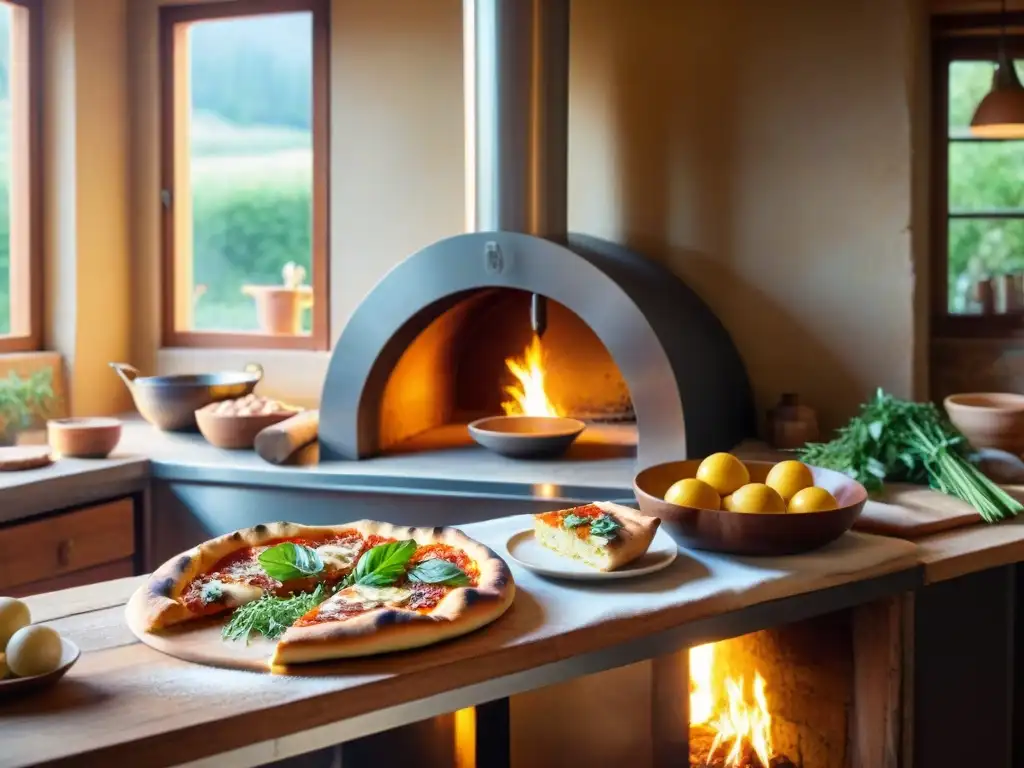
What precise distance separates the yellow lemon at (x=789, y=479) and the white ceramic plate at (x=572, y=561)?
8.3 inches

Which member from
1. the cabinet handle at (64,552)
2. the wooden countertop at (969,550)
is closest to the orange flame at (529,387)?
the cabinet handle at (64,552)

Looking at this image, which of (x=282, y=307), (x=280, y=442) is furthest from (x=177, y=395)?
(x=282, y=307)

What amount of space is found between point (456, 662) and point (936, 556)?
100 centimetres

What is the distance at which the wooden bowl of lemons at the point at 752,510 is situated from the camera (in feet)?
5.67

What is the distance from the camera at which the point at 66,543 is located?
2639 millimetres

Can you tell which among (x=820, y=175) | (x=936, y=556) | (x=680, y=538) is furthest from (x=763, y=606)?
(x=820, y=175)

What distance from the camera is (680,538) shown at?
5.95ft

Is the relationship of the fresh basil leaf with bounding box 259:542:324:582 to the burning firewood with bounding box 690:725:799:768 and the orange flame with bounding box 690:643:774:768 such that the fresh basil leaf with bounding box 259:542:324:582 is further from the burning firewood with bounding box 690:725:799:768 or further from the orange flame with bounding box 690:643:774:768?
the burning firewood with bounding box 690:725:799:768

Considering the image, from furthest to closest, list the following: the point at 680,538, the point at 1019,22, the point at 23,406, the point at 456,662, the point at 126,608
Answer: the point at 1019,22 → the point at 23,406 → the point at 680,538 → the point at 126,608 → the point at 456,662

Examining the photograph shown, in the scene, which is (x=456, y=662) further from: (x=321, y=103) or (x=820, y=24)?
(x=321, y=103)

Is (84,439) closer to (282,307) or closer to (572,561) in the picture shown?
(282,307)

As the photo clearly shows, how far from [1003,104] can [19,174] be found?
9.69 feet

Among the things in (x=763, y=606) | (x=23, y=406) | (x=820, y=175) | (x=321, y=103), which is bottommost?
(x=763, y=606)

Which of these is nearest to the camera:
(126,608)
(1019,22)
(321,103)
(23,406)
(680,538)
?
(126,608)
